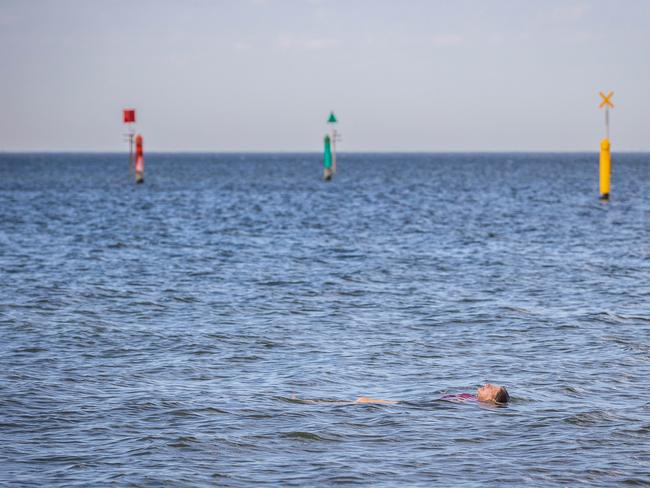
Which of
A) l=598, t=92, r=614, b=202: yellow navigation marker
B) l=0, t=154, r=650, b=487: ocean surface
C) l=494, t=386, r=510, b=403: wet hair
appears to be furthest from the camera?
l=598, t=92, r=614, b=202: yellow navigation marker

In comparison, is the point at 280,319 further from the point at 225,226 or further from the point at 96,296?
the point at 225,226

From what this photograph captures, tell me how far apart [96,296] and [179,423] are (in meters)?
11.6

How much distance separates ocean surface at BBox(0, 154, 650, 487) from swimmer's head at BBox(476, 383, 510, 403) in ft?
0.70

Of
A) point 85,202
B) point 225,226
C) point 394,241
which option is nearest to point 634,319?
point 394,241

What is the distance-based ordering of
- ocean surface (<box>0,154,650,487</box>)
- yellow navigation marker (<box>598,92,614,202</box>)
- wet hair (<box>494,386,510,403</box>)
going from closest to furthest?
ocean surface (<box>0,154,650,487</box>), wet hair (<box>494,386,510,403</box>), yellow navigation marker (<box>598,92,614,202</box>)

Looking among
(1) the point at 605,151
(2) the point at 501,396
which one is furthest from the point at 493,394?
(1) the point at 605,151

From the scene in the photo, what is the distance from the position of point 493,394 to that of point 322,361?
12.3 ft

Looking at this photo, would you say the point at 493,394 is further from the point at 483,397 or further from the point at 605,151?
the point at 605,151

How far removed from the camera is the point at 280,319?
65.5 feet

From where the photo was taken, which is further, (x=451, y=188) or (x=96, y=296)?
(x=451, y=188)

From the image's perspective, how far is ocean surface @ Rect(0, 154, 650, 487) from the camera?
10633mm

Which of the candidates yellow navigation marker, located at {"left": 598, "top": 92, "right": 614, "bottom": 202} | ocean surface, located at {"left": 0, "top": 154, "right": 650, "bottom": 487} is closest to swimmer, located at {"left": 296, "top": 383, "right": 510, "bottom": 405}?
ocean surface, located at {"left": 0, "top": 154, "right": 650, "bottom": 487}

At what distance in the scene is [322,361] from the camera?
15797 mm

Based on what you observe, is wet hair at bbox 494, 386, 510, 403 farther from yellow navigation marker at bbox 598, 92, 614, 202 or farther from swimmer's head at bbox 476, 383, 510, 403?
yellow navigation marker at bbox 598, 92, 614, 202
